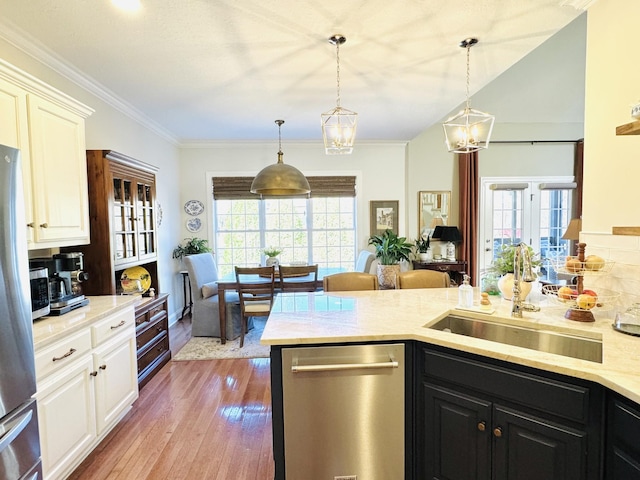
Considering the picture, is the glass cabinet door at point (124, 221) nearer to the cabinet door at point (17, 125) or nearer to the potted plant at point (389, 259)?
the cabinet door at point (17, 125)

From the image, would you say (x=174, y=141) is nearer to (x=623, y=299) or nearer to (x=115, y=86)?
(x=115, y=86)

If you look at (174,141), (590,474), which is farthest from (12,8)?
(590,474)

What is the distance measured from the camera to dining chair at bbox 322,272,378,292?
2.75 m

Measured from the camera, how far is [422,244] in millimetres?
5367

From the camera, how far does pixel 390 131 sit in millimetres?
4883

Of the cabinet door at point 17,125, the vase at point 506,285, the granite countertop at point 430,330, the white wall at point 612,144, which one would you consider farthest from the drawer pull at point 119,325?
the white wall at point 612,144

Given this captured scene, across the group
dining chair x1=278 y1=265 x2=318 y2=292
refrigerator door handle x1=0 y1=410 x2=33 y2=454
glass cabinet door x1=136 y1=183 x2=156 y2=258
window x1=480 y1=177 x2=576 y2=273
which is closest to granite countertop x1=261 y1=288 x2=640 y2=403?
refrigerator door handle x1=0 y1=410 x2=33 y2=454

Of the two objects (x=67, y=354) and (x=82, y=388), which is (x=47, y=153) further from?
(x=82, y=388)

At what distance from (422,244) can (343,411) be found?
4.14 metres

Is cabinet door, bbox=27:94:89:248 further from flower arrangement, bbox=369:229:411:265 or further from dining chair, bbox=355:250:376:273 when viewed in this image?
flower arrangement, bbox=369:229:411:265

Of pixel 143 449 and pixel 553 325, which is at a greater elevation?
pixel 553 325

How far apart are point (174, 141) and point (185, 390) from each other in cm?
375

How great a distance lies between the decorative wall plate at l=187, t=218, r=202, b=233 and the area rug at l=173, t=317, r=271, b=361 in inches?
76.6

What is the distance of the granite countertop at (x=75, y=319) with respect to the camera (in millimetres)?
1679
